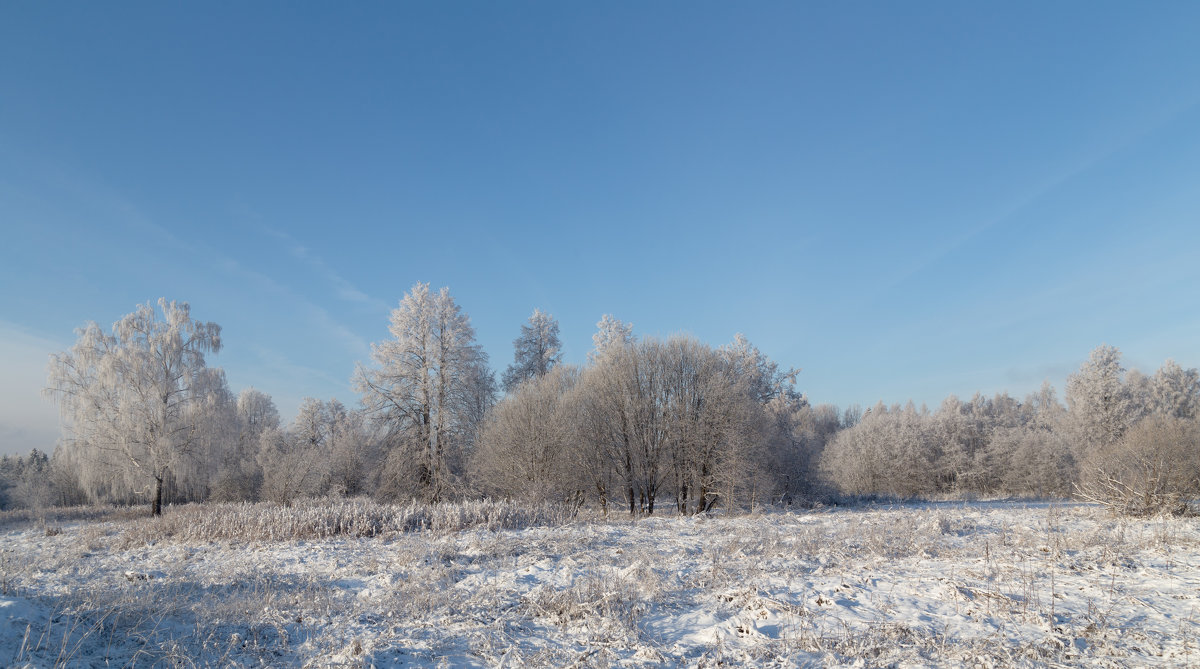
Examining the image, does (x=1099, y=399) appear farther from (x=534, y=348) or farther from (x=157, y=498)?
(x=157, y=498)

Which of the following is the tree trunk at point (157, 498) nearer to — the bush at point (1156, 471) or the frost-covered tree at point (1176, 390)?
the bush at point (1156, 471)

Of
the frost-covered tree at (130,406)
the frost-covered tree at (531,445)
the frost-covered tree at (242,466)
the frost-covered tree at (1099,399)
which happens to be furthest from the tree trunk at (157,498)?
the frost-covered tree at (1099,399)

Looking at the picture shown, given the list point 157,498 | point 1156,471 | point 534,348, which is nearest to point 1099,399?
point 1156,471

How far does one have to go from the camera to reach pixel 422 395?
1048 inches

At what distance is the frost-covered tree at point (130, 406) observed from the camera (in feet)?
83.5

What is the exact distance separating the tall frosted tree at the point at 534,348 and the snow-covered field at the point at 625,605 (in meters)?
28.6

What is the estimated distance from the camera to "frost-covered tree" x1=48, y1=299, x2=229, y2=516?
25.4 meters

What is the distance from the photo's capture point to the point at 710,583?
748 centimetres

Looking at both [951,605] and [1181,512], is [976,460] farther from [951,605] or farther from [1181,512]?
[951,605]

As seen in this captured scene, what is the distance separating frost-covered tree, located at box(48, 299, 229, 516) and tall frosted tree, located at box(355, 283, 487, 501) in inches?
369

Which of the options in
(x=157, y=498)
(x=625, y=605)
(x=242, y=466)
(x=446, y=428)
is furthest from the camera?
(x=242, y=466)

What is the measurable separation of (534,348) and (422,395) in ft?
45.9

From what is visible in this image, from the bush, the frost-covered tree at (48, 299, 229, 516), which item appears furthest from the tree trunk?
the bush

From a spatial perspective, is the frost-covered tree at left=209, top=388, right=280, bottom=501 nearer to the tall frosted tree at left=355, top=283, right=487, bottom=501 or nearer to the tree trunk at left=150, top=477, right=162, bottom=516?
the tree trunk at left=150, top=477, right=162, bottom=516
